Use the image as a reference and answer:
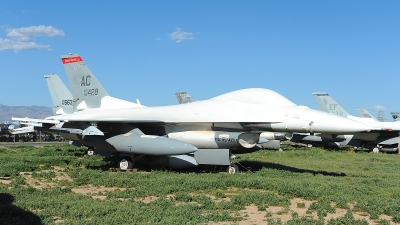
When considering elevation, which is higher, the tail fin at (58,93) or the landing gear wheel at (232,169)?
the tail fin at (58,93)

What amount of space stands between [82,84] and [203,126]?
653 centimetres

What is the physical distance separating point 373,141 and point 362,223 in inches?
1095

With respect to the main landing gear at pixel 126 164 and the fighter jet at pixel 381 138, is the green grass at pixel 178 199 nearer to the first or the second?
the main landing gear at pixel 126 164

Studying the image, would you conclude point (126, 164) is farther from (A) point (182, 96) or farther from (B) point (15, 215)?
(A) point (182, 96)

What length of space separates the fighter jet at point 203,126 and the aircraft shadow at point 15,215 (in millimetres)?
6122

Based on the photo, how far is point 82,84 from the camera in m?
18.2

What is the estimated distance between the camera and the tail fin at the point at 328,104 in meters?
36.2

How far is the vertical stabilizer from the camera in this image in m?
18.1

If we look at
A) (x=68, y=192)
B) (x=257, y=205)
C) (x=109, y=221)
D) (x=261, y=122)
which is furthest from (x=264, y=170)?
(x=109, y=221)

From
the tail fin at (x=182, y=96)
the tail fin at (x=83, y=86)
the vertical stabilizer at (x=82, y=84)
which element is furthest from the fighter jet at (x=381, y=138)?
the vertical stabilizer at (x=82, y=84)

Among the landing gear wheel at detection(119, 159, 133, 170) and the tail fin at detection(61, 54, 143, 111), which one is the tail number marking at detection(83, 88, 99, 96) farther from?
the landing gear wheel at detection(119, 159, 133, 170)

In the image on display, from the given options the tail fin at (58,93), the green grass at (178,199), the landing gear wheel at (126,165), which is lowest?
the green grass at (178,199)

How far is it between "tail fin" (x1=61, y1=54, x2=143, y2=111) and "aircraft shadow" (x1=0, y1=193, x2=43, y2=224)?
31.6ft

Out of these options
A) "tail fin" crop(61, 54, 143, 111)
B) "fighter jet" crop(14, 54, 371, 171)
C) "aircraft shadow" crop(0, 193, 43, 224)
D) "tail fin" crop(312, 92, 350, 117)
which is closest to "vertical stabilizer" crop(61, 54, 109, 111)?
"tail fin" crop(61, 54, 143, 111)
